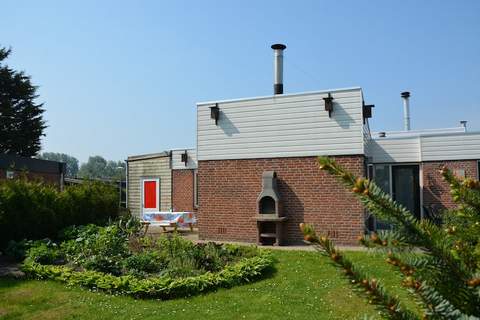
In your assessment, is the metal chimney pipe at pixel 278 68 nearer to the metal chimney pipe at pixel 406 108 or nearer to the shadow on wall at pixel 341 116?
the shadow on wall at pixel 341 116

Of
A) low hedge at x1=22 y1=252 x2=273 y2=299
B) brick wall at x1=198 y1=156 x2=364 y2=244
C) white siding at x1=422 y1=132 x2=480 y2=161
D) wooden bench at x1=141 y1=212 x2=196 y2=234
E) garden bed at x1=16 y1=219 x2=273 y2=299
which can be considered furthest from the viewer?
wooden bench at x1=141 y1=212 x2=196 y2=234

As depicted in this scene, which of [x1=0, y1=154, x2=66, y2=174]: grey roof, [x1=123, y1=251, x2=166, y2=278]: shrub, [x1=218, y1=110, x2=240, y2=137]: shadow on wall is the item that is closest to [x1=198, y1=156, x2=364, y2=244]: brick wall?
[x1=218, y1=110, x2=240, y2=137]: shadow on wall

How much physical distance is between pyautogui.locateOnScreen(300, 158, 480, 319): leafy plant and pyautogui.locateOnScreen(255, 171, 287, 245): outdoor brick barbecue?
11743 millimetres

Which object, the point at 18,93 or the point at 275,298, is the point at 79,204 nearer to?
the point at 275,298

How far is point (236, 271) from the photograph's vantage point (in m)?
8.64

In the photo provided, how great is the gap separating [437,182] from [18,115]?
36.2 meters

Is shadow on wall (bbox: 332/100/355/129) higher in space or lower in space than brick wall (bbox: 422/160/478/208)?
higher

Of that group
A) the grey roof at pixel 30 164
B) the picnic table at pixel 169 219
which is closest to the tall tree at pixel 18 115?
the grey roof at pixel 30 164

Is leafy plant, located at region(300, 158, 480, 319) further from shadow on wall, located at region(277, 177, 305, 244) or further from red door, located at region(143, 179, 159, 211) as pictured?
red door, located at region(143, 179, 159, 211)

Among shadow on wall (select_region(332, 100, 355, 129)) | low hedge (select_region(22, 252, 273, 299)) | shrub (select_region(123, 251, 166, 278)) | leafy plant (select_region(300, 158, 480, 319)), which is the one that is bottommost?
low hedge (select_region(22, 252, 273, 299))

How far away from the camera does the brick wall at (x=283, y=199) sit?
41.3ft

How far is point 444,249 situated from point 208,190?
13.4 meters

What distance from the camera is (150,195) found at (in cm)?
2284

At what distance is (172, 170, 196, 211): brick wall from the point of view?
21812 mm
